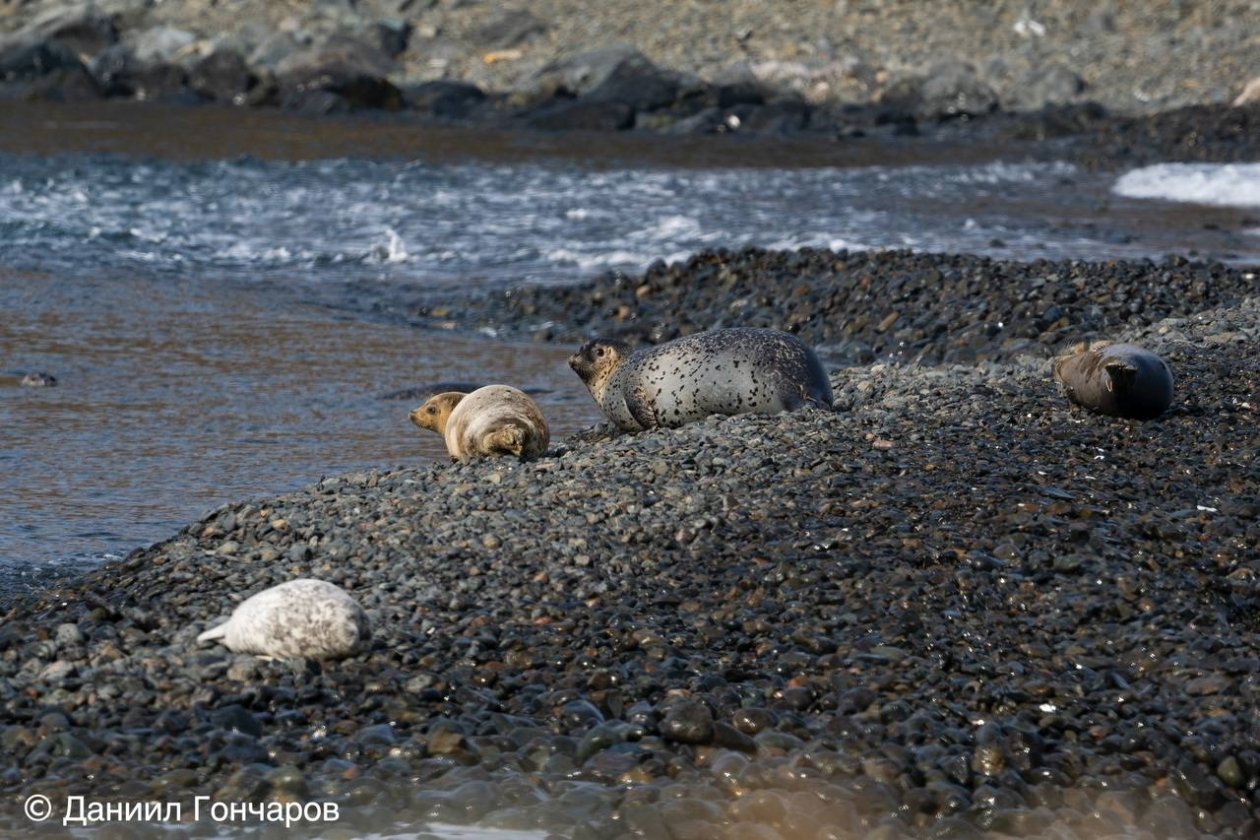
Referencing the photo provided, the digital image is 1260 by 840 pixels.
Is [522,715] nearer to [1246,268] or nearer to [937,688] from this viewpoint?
[937,688]

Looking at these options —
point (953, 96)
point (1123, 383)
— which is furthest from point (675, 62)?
point (1123, 383)

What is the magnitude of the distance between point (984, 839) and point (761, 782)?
53 centimetres

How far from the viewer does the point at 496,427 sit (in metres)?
6.59

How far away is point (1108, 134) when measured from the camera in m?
23.8

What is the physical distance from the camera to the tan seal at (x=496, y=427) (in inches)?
259

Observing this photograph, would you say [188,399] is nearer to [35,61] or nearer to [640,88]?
[640,88]

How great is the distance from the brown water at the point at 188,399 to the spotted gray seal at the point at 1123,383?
2.56 metres

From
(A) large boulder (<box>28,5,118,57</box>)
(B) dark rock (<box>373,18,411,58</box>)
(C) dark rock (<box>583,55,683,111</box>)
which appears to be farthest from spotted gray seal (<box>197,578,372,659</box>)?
(A) large boulder (<box>28,5,118,57</box>)

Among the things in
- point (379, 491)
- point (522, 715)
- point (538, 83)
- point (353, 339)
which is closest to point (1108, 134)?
point (538, 83)

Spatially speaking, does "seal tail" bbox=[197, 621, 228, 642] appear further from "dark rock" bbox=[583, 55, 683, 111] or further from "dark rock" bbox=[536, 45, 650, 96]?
"dark rock" bbox=[536, 45, 650, 96]

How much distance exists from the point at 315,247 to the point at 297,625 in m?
10.1

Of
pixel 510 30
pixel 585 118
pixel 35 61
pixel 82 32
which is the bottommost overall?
pixel 585 118

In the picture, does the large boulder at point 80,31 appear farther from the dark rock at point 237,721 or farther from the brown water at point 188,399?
the dark rock at point 237,721

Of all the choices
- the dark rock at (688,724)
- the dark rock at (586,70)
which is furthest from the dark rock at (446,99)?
the dark rock at (688,724)
